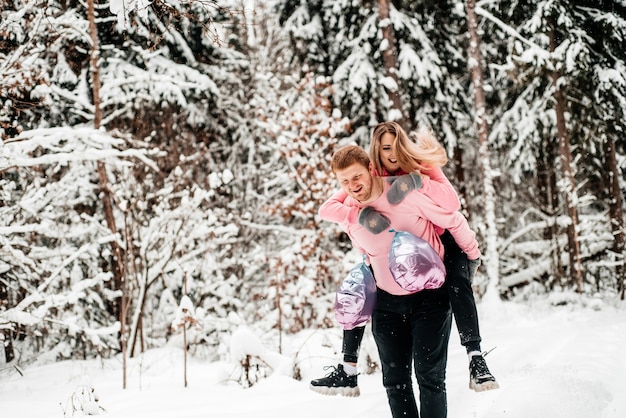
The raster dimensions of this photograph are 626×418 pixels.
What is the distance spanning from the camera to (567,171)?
10703mm

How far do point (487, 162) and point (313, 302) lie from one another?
16.6ft

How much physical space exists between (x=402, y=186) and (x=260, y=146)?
1015cm

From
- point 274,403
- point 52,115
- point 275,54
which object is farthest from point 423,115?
point 274,403

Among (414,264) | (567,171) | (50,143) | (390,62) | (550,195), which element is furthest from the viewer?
(550,195)

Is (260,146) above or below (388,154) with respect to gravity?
above

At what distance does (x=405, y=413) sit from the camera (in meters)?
2.73

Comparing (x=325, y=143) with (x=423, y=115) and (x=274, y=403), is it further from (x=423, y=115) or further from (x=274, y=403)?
(x=274, y=403)

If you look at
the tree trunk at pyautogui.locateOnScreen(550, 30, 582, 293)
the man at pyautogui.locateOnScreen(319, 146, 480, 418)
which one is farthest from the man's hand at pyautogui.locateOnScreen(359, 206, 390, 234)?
the tree trunk at pyautogui.locateOnScreen(550, 30, 582, 293)

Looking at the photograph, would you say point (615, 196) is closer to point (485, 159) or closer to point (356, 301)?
point (485, 159)

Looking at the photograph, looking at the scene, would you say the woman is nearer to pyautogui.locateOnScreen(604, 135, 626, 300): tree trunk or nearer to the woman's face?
the woman's face

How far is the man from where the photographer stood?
2576mm

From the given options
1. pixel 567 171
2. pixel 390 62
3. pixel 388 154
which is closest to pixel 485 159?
pixel 567 171

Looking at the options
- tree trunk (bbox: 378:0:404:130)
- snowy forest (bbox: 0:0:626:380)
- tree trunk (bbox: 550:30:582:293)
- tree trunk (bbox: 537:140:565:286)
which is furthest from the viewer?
tree trunk (bbox: 537:140:565:286)

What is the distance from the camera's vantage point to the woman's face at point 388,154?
2736 millimetres
